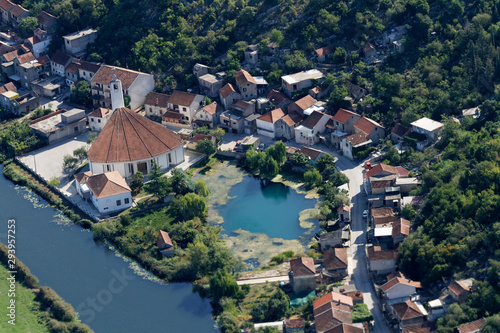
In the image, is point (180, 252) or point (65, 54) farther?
point (65, 54)

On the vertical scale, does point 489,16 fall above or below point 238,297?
above

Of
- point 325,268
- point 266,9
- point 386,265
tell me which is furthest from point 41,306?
point 266,9

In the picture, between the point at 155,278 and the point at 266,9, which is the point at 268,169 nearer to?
the point at 155,278

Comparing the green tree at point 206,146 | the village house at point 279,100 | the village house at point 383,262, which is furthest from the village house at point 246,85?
the village house at point 383,262

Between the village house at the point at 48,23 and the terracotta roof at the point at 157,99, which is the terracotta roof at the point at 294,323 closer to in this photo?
the terracotta roof at the point at 157,99

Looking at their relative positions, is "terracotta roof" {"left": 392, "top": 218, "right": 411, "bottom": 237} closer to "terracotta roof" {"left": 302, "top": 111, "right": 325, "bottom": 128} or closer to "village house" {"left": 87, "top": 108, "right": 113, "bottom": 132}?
"terracotta roof" {"left": 302, "top": 111, "right": 325, "bottom": 128}

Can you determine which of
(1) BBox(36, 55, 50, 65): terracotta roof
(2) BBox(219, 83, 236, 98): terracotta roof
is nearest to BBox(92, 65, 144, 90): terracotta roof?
(1) BBox(36, 55, 50, 65): terracotta roof
